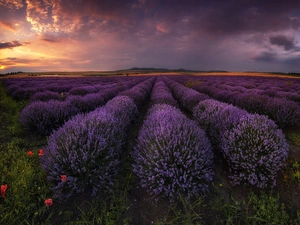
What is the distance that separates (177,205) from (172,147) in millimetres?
807

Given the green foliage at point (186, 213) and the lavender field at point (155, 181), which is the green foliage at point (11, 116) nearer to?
the lavender field at point (155, 181)

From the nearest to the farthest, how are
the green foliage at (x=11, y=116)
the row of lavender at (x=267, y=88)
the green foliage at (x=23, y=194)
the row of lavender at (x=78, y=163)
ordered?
the green foliage at (x=23, y=194)
the row of lavender at (x=78, y=163)
the green foliage at (x=11, y=116)
the row of lavender at (x=267, y=88)

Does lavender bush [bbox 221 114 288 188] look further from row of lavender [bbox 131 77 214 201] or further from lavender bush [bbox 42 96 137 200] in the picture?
lavender bush [bbox 42 96 137 200]

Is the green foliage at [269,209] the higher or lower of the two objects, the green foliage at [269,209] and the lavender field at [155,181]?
the lower

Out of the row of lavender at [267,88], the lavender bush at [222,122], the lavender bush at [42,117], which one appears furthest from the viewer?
the row of lavender at [267,88]

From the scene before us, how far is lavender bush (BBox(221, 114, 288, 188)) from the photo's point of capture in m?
2.61

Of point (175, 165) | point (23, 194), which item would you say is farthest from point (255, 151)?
point (23, 194)

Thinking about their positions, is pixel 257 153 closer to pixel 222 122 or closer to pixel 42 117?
pixel 222 122

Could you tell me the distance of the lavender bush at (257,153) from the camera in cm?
261

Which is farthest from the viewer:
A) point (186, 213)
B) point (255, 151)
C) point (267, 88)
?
point (267, 88)

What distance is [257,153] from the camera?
9.00 feet

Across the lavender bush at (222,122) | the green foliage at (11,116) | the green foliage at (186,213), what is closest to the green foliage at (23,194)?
the green foliage at (186,213)

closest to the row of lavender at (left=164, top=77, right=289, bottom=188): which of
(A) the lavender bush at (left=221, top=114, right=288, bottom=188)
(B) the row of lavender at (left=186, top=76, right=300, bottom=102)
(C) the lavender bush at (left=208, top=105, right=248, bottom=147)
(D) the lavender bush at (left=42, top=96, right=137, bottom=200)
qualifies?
(A) the lavender bush at (left=221, top=114, right=288, bottom=188)

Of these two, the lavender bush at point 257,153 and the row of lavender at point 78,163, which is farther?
the lavender bush at point 257,153
